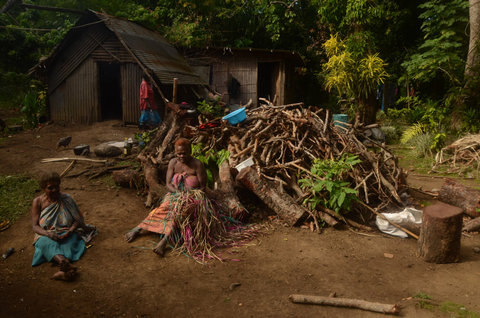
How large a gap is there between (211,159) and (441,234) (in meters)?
3.72

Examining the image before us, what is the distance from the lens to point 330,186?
4.71 m

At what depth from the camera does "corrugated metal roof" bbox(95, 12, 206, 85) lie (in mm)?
10812

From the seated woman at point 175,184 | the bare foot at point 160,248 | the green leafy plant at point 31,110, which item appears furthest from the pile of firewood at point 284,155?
the green leafy plant at point 31,110

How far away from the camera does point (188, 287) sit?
135 inches

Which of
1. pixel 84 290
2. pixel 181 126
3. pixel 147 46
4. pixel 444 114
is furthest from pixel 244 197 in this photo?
pixel 147 46

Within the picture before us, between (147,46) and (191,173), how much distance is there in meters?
8.85

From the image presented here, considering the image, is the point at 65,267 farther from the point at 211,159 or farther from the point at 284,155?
the point at 284,155

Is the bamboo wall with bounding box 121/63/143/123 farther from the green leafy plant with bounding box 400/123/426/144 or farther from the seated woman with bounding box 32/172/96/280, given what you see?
the green leafy plant with bounding box 400/123/426/144

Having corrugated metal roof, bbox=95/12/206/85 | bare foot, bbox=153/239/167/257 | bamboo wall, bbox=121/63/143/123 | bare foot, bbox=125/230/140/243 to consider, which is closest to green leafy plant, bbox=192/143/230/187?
bare foot, bbox=125/230/140/243

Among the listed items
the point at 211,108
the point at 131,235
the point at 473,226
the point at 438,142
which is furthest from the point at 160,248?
the point at 438,142

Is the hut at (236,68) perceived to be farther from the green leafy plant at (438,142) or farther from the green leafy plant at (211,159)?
the green leafy plant at (211,159)

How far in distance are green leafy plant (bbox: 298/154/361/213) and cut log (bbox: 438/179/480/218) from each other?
73.1 inches

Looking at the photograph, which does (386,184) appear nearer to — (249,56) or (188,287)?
(188,287)

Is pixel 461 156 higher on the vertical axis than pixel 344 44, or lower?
lower
